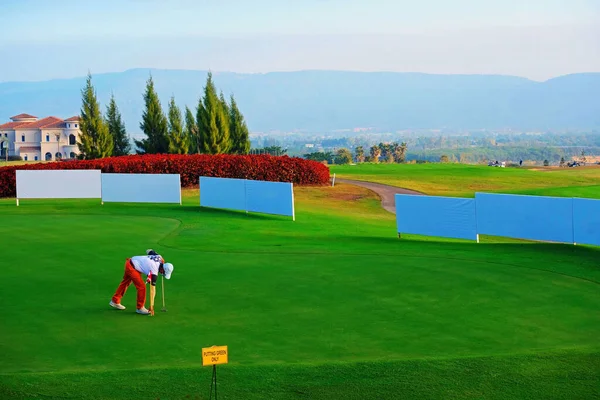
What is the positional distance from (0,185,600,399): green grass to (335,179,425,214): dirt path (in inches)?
569

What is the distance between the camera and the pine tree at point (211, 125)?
56500mm

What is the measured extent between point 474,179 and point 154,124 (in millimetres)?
23055

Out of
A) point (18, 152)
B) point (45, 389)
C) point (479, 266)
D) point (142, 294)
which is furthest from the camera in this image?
point (18, 152)

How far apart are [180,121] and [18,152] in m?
138

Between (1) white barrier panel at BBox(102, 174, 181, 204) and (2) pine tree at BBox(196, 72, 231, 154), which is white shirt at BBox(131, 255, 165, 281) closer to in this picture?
(1) white barrier panel at BBox(102, 174, 181, 204)

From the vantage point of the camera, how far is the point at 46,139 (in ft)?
601

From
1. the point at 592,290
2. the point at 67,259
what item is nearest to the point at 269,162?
the point at 67,259

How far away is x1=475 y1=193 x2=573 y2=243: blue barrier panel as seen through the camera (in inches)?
941

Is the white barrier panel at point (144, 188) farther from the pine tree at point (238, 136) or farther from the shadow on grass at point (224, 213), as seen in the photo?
the pine tree at point (238, 136)

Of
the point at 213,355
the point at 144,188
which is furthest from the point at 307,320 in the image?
the point at 144,188

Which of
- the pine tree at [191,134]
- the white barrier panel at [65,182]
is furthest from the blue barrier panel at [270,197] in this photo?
the pine tree at [191,134]

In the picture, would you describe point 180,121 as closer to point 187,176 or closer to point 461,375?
point 187,176

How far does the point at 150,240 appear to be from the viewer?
89.0 ft

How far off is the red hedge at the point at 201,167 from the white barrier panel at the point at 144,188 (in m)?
5.39
